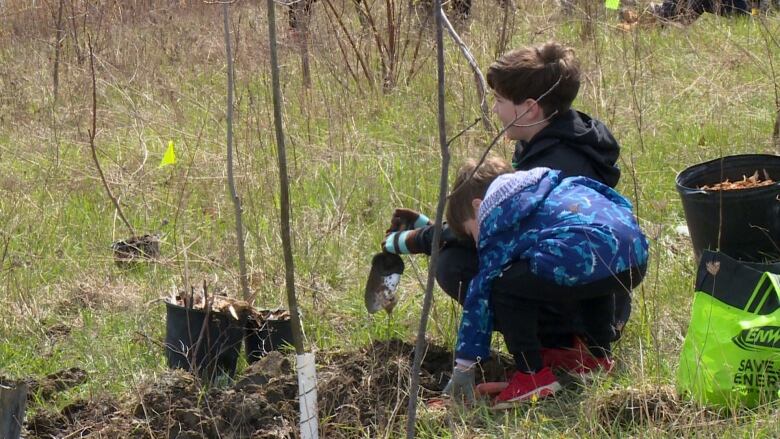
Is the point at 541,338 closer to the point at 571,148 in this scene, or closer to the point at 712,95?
the point at 571,148

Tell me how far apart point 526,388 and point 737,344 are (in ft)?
2.03

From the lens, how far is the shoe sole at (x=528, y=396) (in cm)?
307

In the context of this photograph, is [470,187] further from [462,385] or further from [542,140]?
[462,385]

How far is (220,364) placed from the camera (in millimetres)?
3508

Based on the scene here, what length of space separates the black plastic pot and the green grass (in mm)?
219

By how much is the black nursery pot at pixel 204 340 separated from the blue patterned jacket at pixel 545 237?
0.80 m

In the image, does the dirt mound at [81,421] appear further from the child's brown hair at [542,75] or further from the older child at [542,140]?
the child's brown hair at [542,75]

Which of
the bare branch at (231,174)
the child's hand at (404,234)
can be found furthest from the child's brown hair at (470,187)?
the bare branch at (231,174)

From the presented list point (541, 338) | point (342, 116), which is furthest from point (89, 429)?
point (342, 116)

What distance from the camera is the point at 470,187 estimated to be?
323 cm

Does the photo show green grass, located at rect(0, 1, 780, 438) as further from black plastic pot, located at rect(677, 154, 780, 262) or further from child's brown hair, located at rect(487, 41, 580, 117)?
child's brown hair, located at rect(487, 41, 580, 117)

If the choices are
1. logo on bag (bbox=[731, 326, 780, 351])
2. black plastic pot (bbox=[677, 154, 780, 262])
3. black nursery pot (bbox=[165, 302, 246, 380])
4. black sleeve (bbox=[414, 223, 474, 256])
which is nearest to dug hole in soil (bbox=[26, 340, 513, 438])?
black nursery pot (bbox=[165, 302, 246, 380])

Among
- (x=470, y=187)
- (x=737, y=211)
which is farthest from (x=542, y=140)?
(x=737, y=211)

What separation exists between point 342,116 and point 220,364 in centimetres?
294
